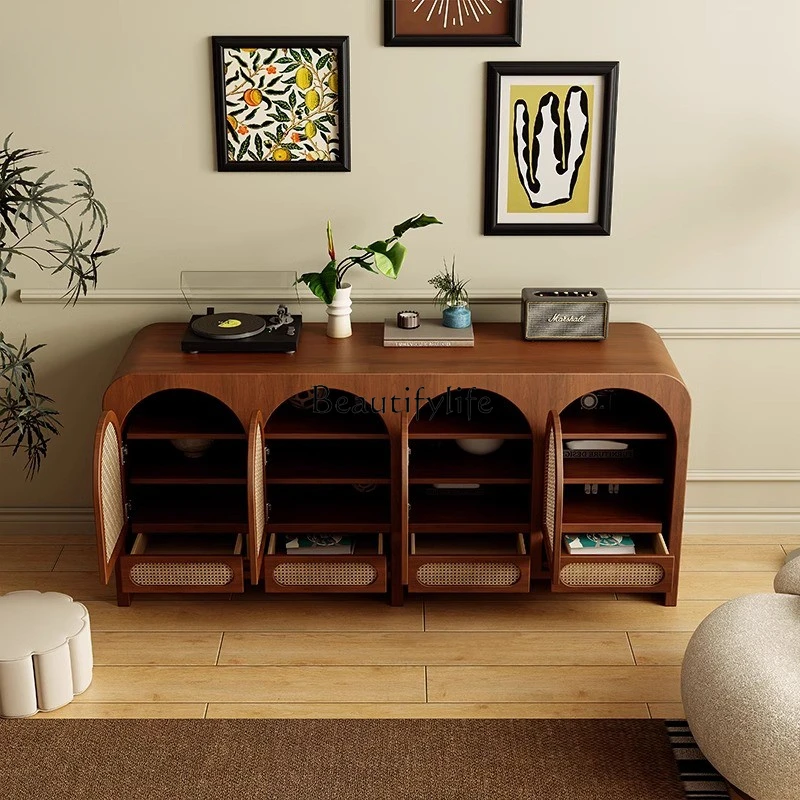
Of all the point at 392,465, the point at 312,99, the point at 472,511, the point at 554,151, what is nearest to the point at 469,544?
the point at 472,511

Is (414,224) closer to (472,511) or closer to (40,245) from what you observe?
(472,511)

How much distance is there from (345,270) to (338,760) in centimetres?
147

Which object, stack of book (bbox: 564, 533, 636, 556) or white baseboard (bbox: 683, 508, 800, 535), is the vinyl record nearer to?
stack of book (bbox: 564, 533, 636, 556)

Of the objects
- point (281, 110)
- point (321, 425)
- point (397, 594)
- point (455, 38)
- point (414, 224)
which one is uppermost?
point (455, 38)

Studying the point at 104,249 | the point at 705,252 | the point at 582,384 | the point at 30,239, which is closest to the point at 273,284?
the point at 104,249

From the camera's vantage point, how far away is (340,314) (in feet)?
10.6

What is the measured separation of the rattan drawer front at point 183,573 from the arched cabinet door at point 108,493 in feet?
0.24

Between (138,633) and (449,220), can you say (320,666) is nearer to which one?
(138,633)

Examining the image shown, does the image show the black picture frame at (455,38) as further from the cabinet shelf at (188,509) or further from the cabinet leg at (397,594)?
the cabinet leg at (397,594)

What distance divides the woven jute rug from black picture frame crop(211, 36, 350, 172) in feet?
5.32

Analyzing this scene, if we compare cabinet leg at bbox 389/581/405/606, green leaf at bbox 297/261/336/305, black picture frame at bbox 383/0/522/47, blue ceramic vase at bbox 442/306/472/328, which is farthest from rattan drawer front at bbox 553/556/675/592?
black picture frame at bbox 383/0/522/47

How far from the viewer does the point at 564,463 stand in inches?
127

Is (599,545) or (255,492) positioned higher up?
(255,492)

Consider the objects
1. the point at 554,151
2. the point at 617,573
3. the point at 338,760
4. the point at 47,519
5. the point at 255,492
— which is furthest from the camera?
the point at 47,519
